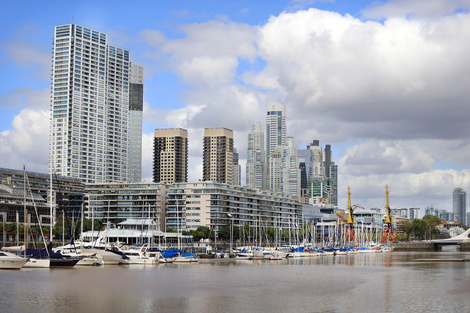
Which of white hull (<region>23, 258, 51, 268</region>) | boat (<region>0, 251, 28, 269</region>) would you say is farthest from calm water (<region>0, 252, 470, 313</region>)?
white hull (<region>23, 258, 51, 268</region>)

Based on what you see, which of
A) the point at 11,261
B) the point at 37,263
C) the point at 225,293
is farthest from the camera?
the point at 37,263

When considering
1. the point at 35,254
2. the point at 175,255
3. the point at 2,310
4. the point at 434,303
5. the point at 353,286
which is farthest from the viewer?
the point at 175,255

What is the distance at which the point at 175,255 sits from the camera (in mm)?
139250

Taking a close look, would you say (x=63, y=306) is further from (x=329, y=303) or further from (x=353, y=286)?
(x=353, y=286)

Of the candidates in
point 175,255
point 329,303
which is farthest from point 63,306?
point 175,255

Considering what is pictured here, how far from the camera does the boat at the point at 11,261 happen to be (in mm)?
93938

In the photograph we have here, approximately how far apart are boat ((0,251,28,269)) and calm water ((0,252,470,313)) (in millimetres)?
1549

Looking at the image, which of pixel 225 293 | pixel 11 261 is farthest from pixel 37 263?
pixel 225 293

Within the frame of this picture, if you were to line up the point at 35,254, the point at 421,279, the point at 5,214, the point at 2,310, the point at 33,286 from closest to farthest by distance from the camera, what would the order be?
the point at 2,310 → the point at 33,286 → the point at 421,279 → the point at 35,254 → the point at 5,214

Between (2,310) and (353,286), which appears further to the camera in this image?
(353,286)

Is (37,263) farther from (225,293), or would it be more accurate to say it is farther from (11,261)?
(225,293)

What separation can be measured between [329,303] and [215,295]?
12.7m

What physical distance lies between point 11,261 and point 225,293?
41.7 m

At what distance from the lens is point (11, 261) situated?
94.6 meters
